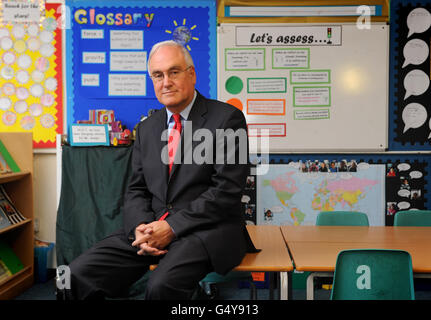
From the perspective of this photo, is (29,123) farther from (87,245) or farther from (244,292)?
(244,292)

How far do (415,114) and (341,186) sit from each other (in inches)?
35.9

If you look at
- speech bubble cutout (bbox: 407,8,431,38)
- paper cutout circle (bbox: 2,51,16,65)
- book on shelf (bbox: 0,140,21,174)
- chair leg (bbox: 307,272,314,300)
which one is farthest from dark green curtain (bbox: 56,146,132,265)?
speech bubble cutout (bbox: 407,8,431,38)

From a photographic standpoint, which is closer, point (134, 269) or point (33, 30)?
point (134, 269)

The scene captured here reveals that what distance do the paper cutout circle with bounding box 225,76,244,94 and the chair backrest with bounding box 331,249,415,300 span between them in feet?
7.09

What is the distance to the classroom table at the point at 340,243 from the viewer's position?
1.51 metres

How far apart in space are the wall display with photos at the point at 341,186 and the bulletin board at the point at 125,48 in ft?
3.31

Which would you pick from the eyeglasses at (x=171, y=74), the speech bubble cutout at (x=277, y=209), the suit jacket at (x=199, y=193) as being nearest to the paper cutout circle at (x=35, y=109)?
the suit jacket at (x=199, y=193)

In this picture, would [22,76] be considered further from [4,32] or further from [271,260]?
[271,260]

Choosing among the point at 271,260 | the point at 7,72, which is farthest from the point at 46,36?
the point at 271,260

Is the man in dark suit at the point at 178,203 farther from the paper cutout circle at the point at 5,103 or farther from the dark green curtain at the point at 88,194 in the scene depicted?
the paper cutout circle at the point at 5,103

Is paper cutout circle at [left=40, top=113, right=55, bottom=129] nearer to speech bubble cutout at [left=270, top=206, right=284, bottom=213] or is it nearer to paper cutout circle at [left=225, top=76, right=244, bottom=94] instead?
paper cutout circle at [left=225, top=76, right=244, bottom=94]

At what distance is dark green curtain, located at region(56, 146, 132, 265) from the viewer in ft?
9.92

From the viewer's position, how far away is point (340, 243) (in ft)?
6.06
